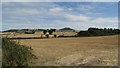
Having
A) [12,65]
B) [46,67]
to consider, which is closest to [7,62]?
[12,65]

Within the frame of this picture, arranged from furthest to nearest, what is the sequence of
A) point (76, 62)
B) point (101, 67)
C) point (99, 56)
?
point (99, 56), point (76, 62), point (101, 67)

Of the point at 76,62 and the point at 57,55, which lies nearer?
the point at 76,62

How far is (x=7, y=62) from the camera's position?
52.3 ft

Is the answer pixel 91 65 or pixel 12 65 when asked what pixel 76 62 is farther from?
pixel 12 65

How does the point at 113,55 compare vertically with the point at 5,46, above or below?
below

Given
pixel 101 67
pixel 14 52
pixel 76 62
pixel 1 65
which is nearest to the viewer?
pixel 1 65

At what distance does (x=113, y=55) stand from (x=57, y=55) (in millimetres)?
3991

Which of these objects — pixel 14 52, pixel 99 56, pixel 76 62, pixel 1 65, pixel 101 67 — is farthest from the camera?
pixel 99 56

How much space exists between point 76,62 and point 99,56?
95.2 inches

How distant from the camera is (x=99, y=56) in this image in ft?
70.8

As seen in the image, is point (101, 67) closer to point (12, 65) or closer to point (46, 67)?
point (46, 67)

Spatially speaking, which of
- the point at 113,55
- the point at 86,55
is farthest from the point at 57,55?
the point at 113,55

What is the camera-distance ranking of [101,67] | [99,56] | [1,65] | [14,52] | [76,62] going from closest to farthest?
1. [1,65]
2. [14,52]
3. [101,67]
4. [76,62]
5. [99,56]

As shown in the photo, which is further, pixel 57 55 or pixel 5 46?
pixel 57 55
